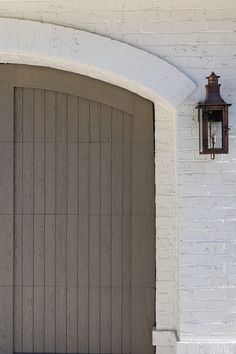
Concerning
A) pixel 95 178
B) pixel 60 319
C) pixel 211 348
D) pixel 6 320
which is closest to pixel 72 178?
pixel 95 178

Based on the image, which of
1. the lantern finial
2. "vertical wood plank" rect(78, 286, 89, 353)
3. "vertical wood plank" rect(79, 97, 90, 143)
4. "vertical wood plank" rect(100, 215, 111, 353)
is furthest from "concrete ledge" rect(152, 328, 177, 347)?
the lantern finial

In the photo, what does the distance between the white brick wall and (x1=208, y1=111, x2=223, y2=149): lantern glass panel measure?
0.14 m

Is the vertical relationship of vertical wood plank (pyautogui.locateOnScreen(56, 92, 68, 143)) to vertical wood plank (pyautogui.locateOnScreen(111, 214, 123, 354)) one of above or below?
above

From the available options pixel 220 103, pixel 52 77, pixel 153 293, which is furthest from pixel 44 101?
pixel 153 293

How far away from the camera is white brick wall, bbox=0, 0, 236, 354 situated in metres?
4.55

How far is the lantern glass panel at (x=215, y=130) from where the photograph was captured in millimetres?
4441

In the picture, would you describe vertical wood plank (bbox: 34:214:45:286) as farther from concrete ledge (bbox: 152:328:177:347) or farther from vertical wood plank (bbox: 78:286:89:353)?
concrete ledge (bbox: 152:328:177:347)

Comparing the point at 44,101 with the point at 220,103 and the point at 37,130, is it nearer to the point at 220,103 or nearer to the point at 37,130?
the point at 37,130

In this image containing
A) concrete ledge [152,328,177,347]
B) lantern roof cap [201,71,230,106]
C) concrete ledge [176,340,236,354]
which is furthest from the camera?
concrete ledge [152,328,177,347]

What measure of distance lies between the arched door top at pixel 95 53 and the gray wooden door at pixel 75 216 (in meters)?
0.38

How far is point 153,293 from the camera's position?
493 centimetres

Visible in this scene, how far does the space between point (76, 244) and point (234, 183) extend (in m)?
1.42

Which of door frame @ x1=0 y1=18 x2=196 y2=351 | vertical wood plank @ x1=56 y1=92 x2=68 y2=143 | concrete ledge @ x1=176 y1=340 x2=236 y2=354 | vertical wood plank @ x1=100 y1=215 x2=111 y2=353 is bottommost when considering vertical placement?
concrete ledge @ x1=176 y1=340 x2=236 y2=354

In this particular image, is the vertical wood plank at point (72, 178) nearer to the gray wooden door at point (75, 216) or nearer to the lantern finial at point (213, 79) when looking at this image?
the gray wooden door at point (75, 216)
